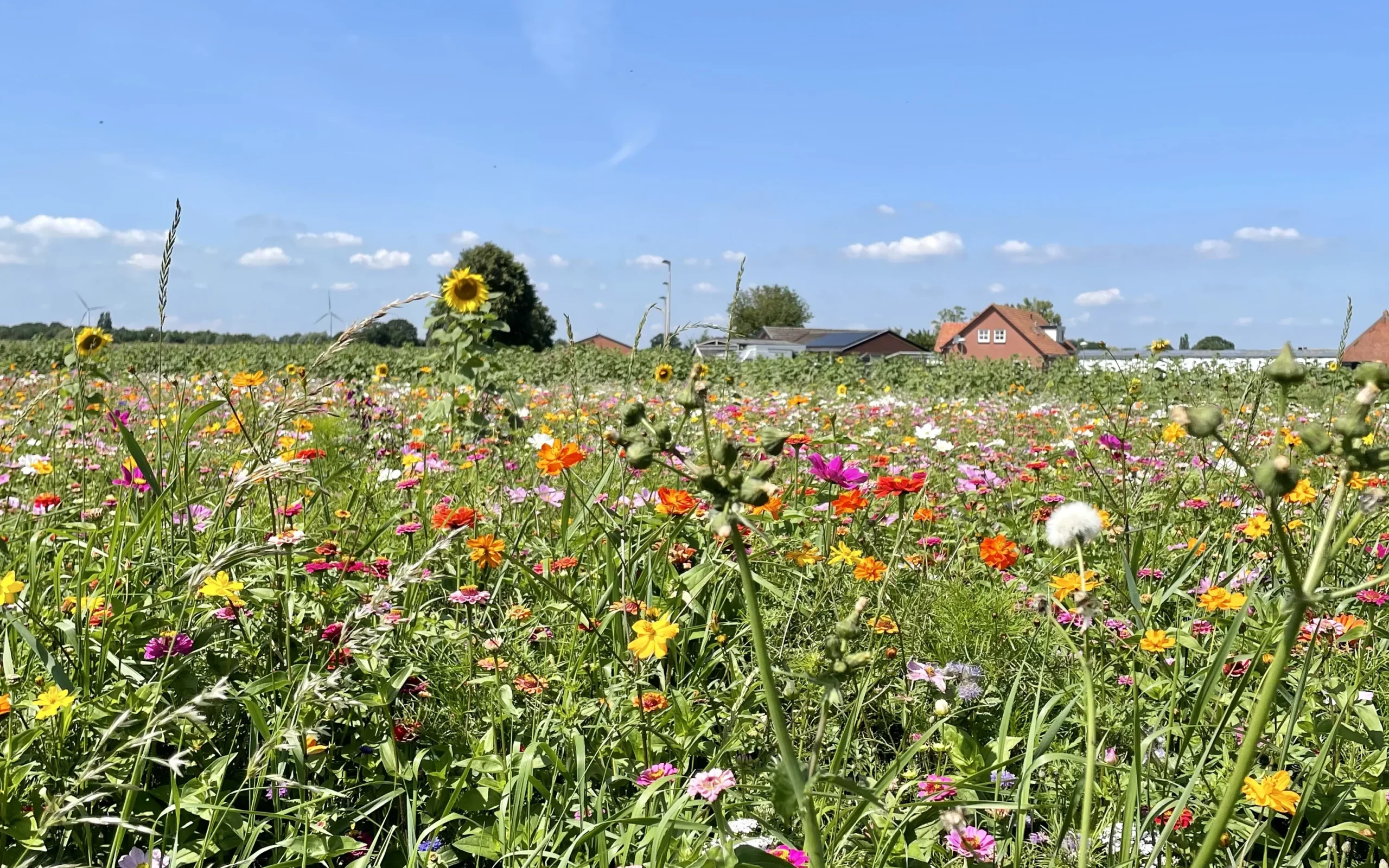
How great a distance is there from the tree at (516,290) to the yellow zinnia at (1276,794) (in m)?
46.6

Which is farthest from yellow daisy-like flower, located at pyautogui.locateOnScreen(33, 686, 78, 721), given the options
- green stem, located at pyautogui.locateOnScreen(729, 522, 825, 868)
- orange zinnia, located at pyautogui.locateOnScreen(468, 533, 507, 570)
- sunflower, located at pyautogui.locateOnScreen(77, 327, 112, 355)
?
sunflower, located at pyautogui.locateOnScreen(77, 327, 112, 355)

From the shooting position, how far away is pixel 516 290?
49.1 metres

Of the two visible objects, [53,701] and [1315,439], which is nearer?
[1315,439]

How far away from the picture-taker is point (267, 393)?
19.2 feet

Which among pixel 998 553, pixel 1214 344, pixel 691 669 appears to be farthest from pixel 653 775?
pixel 1214 344

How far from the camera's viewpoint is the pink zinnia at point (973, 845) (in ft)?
4.21

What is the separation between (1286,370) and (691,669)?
1390mm

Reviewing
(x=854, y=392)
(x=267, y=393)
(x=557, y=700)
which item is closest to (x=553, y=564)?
(x=557, y=700)

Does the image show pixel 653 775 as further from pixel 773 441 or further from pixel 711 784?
pixel 773 441

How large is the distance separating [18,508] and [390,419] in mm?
1778

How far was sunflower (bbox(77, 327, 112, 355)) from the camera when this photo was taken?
140 inches

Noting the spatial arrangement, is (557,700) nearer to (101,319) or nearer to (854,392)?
(101,319)

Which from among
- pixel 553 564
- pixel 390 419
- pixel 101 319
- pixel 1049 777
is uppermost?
pixel 101 319

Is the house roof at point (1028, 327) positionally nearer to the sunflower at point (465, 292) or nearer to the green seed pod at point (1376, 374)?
the sunflower at point (465, 292)
